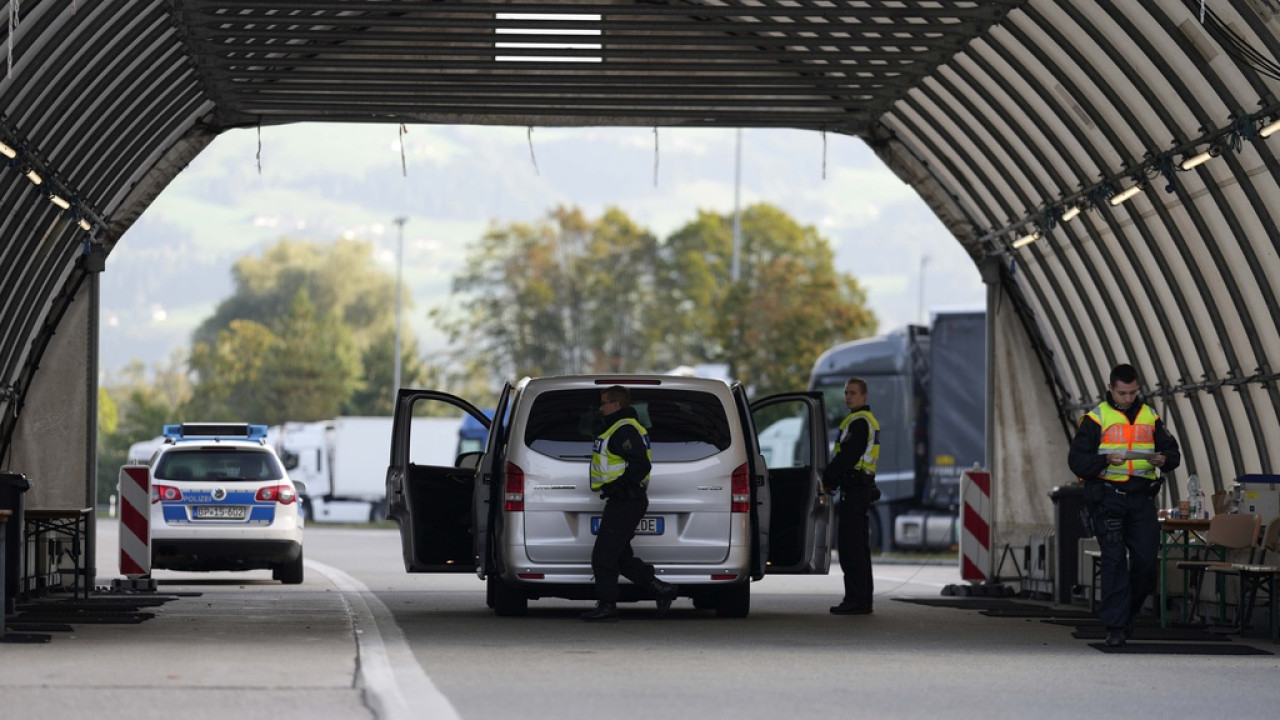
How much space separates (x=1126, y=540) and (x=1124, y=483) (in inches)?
13.8

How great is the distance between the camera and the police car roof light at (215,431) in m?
22.5

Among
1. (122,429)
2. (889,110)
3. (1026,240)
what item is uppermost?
(889,110)

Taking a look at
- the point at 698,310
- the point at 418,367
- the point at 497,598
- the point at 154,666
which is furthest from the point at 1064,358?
the point at 418,367

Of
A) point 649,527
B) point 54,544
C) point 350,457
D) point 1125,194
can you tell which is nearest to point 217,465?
point 54,544

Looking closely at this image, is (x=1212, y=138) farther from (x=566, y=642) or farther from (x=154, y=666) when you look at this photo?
(x=154, y=666)

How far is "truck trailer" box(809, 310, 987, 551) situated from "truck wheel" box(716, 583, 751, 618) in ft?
52.6

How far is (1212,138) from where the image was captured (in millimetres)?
15141

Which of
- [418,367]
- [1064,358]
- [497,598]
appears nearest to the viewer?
[497,598]

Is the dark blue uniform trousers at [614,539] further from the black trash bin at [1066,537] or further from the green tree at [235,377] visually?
the green tree at [235,377]

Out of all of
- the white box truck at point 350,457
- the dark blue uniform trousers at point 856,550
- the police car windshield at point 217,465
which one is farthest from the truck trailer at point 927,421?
the white box truck at point 350,457

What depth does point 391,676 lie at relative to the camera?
10688 mm

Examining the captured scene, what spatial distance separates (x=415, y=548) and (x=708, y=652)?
445cm

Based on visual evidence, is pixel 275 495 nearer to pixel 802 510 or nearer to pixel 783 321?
pixel 802 510

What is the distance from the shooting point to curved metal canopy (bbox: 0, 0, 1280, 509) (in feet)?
50.4
